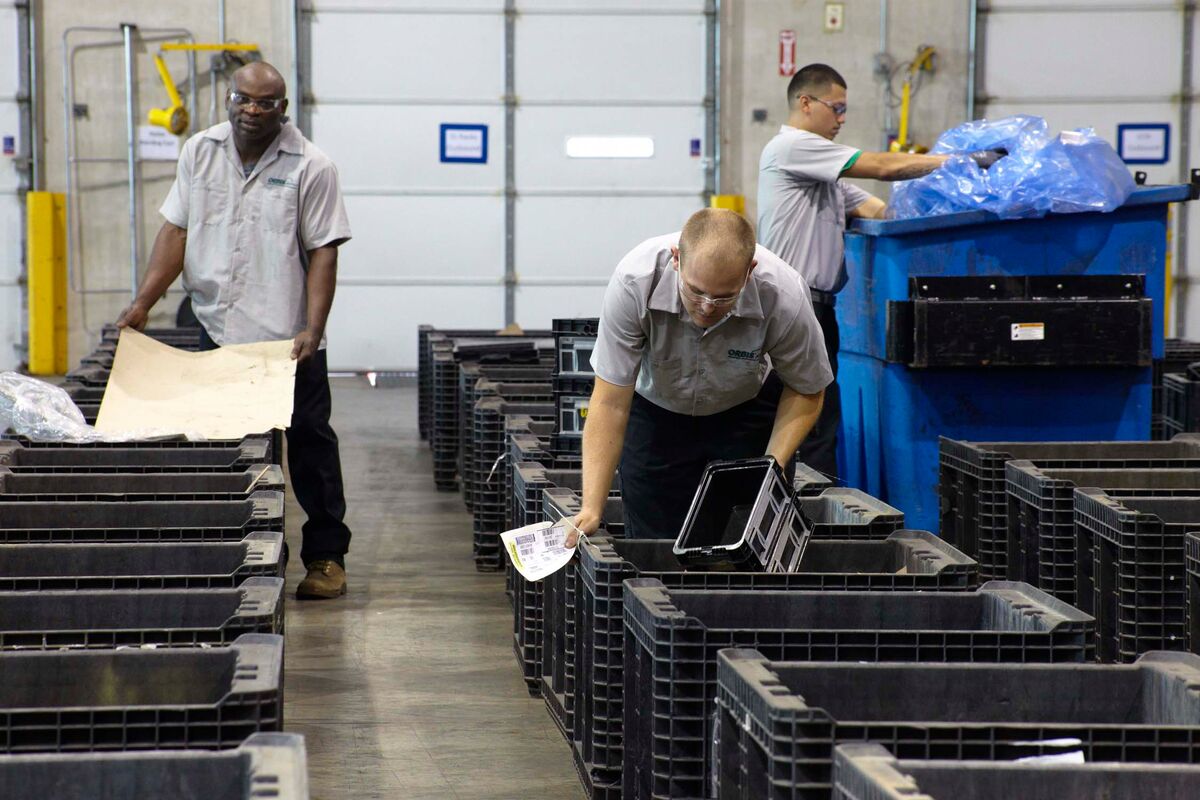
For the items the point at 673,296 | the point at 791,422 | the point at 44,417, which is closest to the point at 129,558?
the point at 673,296

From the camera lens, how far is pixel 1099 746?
80.2 inches

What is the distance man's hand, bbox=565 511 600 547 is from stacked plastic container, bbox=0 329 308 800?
0.60 m

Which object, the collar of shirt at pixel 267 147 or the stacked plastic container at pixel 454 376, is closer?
the collar of shirt at pixel 267 147

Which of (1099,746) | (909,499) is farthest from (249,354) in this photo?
→ (1099,746)

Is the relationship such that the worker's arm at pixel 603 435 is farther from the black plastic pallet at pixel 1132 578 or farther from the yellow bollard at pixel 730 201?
the yellow bollard at pixel 730 201

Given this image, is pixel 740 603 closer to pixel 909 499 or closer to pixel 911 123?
pixel 909 499

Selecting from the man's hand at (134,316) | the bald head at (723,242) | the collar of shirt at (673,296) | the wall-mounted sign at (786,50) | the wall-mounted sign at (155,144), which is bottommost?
the man's hand at (134,316)

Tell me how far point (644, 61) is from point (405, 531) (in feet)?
24.6

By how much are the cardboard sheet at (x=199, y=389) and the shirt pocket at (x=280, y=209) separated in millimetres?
414

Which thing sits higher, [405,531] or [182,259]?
[182,259]

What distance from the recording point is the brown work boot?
5406 mm

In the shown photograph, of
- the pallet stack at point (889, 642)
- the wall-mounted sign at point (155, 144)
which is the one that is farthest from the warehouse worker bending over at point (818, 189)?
the wall-mounted sign at point (155, 144)

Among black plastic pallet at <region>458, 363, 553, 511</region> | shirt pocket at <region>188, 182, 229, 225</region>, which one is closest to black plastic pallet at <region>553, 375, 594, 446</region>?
black plastic pallet at <region>458, 363, 553, 511</region>

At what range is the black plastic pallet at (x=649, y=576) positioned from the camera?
2.91m
